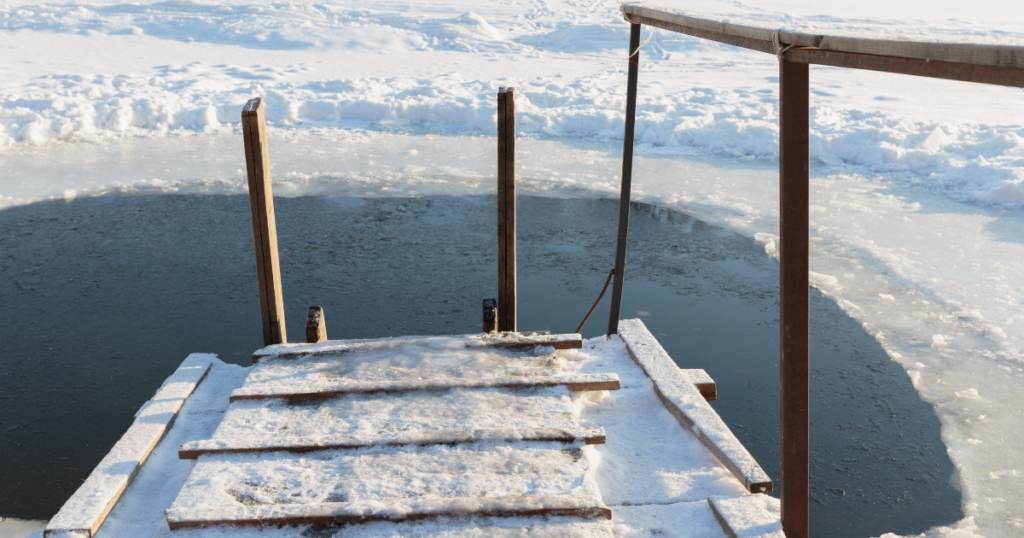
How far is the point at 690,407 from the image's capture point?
11.2ft

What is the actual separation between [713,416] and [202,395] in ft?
8.53

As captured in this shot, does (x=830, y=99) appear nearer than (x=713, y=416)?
No

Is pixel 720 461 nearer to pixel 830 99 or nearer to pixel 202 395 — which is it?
→ pixel 202 395

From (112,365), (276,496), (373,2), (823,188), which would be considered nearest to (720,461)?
(276,496)

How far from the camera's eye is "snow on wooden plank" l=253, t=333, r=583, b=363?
3927 millimetres

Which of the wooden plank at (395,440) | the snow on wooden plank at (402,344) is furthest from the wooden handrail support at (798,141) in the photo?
the snow on wooden plank at (402,344)

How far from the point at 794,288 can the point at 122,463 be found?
2.74 m

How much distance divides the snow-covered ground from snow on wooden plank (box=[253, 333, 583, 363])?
2.17 m

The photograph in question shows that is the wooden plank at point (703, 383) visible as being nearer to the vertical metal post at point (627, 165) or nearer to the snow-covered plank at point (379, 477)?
the vertical metal post at point (627, 165)

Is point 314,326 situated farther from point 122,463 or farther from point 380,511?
point 380,511

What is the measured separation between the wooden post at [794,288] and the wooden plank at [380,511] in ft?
2.17

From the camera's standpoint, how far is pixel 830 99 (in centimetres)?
1455

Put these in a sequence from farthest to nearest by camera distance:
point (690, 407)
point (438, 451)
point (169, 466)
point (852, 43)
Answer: point (690, 407), point (169, 466), point (438, 451), point (852, 43)

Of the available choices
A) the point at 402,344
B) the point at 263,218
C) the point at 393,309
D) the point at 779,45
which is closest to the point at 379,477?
the point at 402,344
